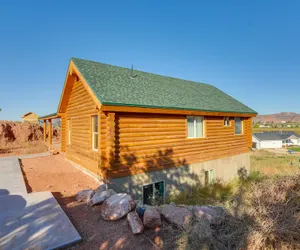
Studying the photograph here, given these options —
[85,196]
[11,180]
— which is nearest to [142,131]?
[85,196]

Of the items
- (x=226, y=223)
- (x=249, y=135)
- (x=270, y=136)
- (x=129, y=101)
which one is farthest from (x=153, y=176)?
(x=270, y=136)

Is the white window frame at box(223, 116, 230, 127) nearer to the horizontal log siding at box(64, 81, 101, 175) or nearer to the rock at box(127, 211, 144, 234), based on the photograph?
the horizontal log siding at box(64, 81, 101, 175)

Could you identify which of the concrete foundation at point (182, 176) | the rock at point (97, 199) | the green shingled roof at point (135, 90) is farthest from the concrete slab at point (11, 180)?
the green shingled roof at point (135, 90)

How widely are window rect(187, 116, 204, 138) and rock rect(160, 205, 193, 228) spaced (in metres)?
5.80

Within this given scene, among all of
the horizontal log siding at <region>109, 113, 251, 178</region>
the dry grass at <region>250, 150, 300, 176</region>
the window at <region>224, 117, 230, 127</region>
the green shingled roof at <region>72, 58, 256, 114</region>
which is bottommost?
the dry grass at <region>250, 150, 300, 176</region>

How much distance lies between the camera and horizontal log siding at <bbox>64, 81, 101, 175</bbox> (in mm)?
8273

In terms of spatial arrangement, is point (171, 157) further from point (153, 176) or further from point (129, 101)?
point (129, 101)

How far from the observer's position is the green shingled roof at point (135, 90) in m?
7.36

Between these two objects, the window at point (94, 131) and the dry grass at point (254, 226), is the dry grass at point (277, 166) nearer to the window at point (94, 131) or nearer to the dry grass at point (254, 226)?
the dry grass at point (254, 226)

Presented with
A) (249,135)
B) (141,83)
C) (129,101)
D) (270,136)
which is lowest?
(270,136)

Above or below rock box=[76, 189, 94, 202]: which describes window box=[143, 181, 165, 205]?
below

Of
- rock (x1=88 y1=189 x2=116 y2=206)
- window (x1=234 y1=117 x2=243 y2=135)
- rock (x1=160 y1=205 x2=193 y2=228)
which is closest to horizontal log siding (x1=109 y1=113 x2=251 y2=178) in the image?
rock (x1=88 y1=189 x2=116 y2=206)

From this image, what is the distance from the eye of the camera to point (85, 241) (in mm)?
3818

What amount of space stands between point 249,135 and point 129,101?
417 inches
